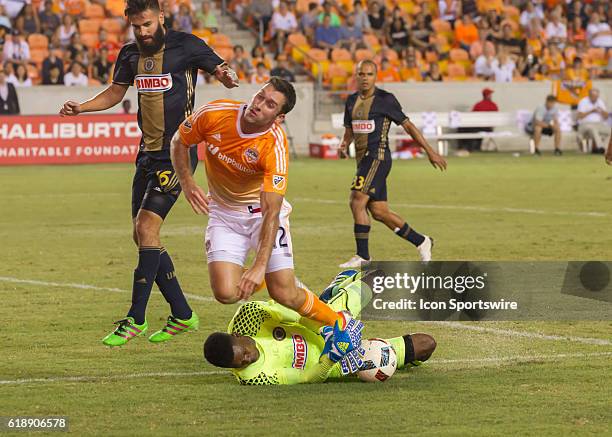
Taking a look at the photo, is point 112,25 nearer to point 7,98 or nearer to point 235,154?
point 7,98

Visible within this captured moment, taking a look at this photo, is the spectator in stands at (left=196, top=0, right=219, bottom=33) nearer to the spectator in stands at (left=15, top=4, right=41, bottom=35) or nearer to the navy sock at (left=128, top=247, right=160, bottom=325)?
the spectator in stands at (left=15, top=4, right=41, bottom=35)

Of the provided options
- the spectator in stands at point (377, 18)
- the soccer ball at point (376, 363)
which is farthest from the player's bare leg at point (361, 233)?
the spectator in stands at point (377, 18)

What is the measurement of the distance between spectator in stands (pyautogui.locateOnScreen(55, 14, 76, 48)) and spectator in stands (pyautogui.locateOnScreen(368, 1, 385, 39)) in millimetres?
8471

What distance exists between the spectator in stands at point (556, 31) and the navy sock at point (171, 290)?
30.2 meters

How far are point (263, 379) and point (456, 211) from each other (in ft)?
39.1

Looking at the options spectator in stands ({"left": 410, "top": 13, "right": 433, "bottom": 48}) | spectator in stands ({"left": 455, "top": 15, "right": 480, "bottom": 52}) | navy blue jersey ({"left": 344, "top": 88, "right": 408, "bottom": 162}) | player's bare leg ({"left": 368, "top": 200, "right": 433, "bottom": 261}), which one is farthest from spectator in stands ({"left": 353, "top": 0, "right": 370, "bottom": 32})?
player's bare leg ({"left": 368, "top": 200, "right": 433, "bottom": 261})

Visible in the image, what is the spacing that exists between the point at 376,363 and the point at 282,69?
2525 centimetres

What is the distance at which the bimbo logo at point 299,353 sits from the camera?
777cm

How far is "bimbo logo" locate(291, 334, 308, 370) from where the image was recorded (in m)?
7.77

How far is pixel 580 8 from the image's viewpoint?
3922 cm

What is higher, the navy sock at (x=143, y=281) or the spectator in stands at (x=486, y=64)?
the navy sock at (x=143, y=281)

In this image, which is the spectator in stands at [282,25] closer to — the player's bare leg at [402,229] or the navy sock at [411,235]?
the player's bare leg at [402,229]

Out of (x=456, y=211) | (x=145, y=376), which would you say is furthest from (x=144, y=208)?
(x=456, y=211)

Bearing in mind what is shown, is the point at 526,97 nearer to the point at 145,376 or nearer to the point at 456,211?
the point at 456,211
